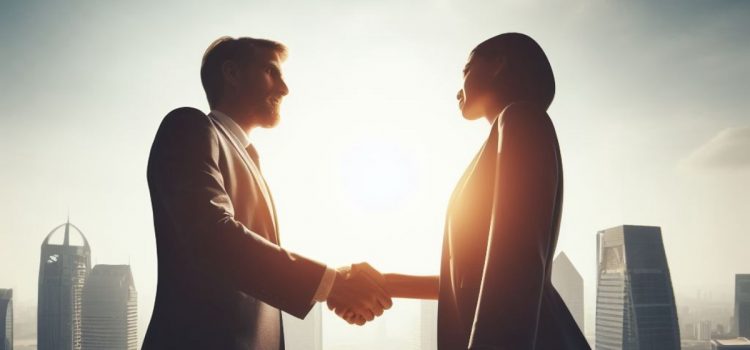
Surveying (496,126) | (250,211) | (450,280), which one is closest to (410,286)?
(450,280)

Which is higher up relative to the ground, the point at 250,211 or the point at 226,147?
the point at 226,147

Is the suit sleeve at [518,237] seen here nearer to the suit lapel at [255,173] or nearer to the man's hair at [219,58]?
the suit lapel at [255,173]

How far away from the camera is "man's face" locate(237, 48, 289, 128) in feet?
11.3

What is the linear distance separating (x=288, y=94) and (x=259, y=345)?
1725mm

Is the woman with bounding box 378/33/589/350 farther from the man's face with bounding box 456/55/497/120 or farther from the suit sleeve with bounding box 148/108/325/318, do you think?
the suit sleeve with bounding box 148/108/325/318

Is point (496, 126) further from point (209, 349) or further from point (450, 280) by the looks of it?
point (209, 349)

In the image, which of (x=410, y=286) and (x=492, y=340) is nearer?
(x=492, y=340)

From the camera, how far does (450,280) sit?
105 inches

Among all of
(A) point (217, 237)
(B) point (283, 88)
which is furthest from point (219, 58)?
(A) point (217, 237)

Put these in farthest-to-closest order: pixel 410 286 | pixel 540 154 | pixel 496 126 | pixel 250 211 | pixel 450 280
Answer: pixel 410 286 < pixel 250 211 < pixel 450 280 < pixel 496 126 < pixel 540 154

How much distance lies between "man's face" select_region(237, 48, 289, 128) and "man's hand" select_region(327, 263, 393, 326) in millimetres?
1133

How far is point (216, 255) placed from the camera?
250cm

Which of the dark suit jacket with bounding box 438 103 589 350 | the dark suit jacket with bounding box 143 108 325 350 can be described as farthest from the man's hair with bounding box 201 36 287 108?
the dark suit jacket with bounding box 438 103 589 350

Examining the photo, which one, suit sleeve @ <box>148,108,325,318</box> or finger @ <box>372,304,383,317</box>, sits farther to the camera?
finger @ <box>372,304,383,317</box>
